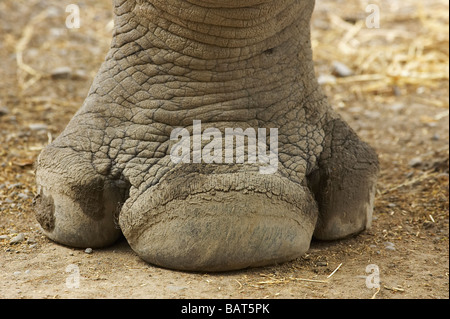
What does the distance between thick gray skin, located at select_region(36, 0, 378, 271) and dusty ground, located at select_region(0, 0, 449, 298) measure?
7cm

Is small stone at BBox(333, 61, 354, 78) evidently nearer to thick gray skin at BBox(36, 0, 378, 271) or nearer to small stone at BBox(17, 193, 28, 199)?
thick gray skin at BBox(36, 0, 378, 271)

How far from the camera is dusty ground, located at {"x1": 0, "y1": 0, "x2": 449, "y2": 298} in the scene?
59.4 inches

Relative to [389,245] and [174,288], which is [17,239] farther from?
[389,245]

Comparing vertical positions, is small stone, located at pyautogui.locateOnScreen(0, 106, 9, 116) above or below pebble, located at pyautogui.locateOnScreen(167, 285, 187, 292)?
above

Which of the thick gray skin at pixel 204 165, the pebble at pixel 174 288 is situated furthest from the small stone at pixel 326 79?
the pebble at pixel 174 288

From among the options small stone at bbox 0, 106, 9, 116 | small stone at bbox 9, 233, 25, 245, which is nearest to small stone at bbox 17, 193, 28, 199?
small stone at bbox 9, 233, 25, 245

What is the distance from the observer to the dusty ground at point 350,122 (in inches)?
59.4

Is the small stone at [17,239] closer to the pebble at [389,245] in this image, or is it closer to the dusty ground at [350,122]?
the dusty ground at [350,122]

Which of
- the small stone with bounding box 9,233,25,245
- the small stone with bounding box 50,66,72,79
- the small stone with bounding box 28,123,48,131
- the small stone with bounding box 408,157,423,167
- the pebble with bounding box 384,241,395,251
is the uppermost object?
the small stone with bounding box 50,66,72,79

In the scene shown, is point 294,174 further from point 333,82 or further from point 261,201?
point 333,82

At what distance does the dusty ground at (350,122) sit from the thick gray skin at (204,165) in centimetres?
7

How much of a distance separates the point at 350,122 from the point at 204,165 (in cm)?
152

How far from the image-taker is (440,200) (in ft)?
7.13

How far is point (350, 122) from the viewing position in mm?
2982
